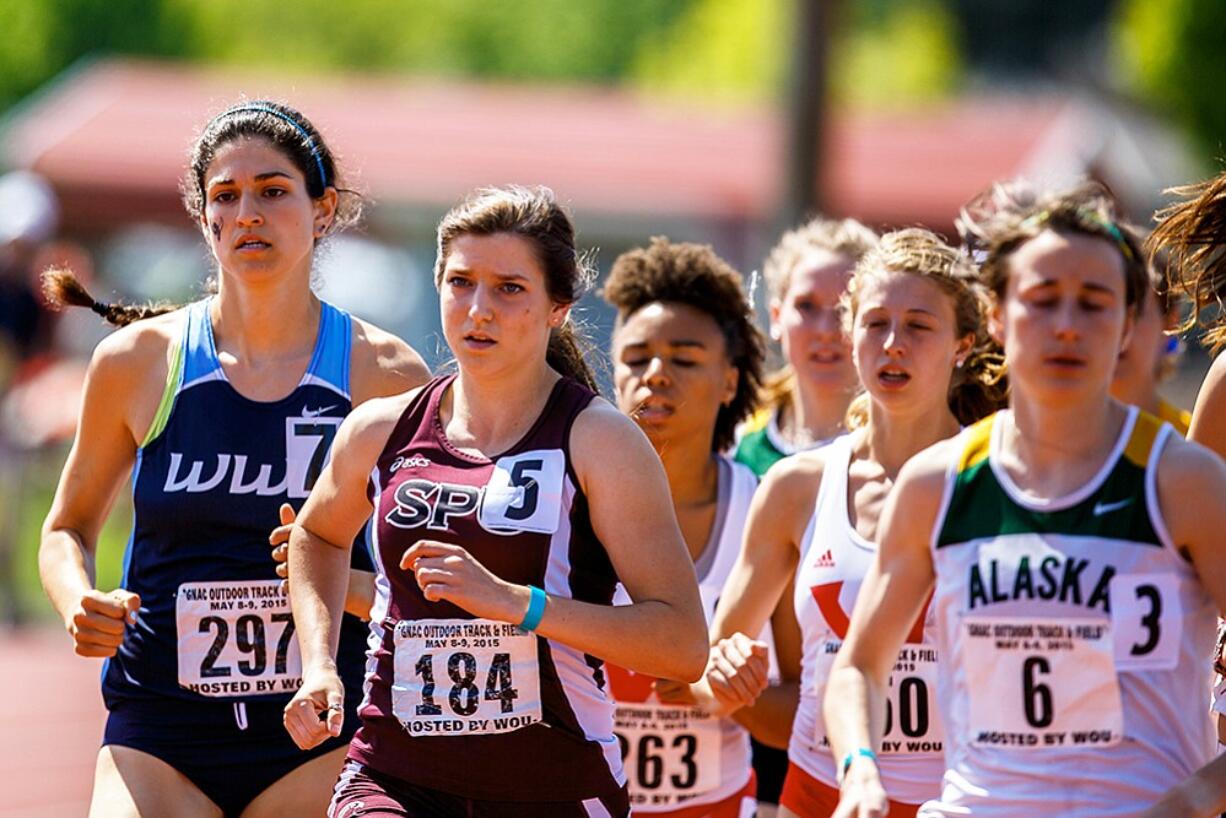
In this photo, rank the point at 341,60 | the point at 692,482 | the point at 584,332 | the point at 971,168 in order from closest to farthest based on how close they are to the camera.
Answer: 1. the point at 584,332
2. the point at 692,482
3. the point at 971,168
4. the point at 341,60

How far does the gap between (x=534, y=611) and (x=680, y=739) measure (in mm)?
1603

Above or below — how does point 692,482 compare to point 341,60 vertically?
below

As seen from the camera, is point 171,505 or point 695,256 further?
point 695,256

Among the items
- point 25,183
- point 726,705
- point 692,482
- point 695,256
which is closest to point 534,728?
point 726,705

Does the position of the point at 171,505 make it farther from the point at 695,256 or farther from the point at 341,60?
the point at 341,60

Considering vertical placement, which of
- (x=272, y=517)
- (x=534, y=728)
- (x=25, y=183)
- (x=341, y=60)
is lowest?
(x=534, y=728)

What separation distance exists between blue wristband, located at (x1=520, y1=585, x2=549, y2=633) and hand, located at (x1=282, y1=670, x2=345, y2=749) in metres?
0.42

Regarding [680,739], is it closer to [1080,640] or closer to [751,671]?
[751,671]

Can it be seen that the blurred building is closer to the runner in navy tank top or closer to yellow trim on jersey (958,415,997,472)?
the runner in navy tank top

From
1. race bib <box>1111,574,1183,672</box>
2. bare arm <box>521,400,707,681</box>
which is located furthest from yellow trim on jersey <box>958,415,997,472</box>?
bare arm <box>521,400,707,681</box>

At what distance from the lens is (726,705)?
4.56 meters

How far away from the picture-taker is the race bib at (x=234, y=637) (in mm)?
4613

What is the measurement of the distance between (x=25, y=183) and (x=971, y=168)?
1957cm

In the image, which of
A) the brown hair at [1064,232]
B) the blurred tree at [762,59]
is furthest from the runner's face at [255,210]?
the blurred tree at [762,59]
